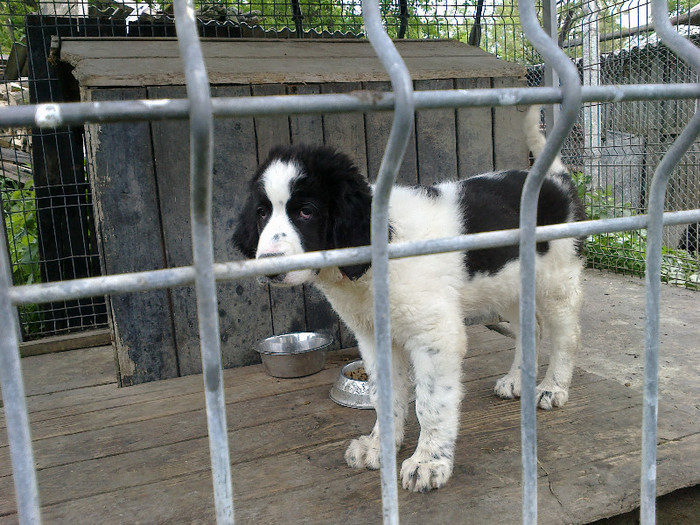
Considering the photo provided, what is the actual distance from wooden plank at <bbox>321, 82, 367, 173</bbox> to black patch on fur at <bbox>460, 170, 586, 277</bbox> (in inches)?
41.5

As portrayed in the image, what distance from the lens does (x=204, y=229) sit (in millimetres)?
959

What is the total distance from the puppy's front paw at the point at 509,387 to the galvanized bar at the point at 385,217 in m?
1.90

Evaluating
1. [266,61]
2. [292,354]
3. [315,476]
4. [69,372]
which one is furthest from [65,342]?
[315,476]

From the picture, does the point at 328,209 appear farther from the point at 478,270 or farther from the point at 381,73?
the point at 381,73

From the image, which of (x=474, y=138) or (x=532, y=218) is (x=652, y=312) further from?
(x=474, y=138)

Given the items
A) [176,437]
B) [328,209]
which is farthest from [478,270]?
[176,437]

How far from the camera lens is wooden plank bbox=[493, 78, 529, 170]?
13.2ft

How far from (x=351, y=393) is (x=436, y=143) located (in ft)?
6.16

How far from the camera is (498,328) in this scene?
13.6 ft

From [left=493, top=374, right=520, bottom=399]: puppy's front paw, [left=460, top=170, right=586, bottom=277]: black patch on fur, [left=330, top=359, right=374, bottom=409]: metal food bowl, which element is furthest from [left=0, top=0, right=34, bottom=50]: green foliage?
[left=493, top=374, right=520, bottom=399]: puppy's front paw

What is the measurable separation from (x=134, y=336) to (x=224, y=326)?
516mm

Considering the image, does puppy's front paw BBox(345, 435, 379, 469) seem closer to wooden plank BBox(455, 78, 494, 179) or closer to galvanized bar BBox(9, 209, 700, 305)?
galvanized bar BBox(9, 209, 700, 305)

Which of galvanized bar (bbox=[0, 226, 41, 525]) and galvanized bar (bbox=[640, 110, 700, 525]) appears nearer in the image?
galvanized bar (bbox=[0, 226, 41, 525])

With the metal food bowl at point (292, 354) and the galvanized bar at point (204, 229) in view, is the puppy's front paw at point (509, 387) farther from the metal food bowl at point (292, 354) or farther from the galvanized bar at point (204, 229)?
the galvanized bar at point (204, 229)
